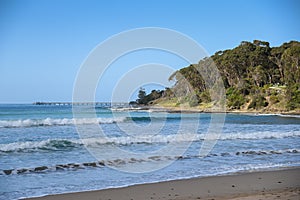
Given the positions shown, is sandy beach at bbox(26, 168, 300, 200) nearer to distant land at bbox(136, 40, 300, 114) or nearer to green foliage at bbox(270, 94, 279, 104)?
distant land at bbox(136, 40, 300, 114)

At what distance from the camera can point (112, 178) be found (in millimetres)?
8430

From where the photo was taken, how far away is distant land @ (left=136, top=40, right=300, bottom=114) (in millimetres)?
60375

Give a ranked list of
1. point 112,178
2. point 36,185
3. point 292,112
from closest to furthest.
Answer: point 36,185 < point 112,178 < point 292,112

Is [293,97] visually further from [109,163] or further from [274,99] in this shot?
[109,163]

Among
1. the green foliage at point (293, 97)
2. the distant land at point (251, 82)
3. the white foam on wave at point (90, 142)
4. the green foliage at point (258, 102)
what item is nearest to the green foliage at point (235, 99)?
the distant land at point (251, 82)

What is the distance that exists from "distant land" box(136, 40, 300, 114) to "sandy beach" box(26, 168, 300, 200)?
50561 mm

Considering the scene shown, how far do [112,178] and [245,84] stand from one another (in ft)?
207

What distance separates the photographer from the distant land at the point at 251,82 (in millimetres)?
60375

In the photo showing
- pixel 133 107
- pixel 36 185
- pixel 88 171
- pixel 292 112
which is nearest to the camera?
pixel 36 185

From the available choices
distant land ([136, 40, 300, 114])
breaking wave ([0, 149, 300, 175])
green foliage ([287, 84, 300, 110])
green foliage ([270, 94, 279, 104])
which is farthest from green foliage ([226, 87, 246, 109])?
breaking wave ([0, 149, 300, 175])

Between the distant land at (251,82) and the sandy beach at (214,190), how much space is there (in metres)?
50.6

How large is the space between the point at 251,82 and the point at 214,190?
66178mm

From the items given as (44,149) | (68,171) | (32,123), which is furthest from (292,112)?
(68,171)

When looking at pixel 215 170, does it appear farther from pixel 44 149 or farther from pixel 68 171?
pixel 44 149
